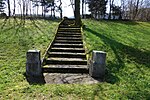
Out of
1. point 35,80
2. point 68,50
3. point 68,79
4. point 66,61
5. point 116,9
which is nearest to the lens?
point 35,80

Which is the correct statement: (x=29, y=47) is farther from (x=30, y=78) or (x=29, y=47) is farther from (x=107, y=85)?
(x=107, y=85)

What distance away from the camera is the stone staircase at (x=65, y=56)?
285 inches

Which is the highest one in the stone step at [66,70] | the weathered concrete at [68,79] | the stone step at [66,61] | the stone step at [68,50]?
the stone step at [68,50]

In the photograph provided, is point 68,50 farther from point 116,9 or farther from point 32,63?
point 116,9

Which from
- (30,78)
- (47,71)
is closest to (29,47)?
(47,71)

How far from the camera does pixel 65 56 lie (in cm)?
865

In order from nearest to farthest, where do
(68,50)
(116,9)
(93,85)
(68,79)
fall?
(93,85)
(68,79)
(68,50)
(116,9)

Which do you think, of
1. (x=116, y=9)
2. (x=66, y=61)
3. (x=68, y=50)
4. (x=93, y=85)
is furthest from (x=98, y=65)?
(x=116, y=9)

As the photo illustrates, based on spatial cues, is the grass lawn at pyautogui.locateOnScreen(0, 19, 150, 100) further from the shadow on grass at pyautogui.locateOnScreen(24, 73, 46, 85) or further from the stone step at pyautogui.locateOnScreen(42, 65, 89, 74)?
the stone step at pyautogui.locateOnScreen(42, 65, 89, 74)

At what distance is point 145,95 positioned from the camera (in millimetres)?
5402

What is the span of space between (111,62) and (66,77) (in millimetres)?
2041

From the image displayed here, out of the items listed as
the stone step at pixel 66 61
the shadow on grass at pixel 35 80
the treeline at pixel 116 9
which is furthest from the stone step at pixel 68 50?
the treeline at pixel 116 9

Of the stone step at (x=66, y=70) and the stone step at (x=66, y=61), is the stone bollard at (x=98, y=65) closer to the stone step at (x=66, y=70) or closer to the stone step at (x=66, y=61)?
the stone step at (x=66, y=70)

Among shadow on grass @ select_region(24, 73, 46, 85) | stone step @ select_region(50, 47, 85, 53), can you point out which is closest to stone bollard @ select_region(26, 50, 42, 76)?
shadow on grass @ select_region(24, 73, 46, 85)
